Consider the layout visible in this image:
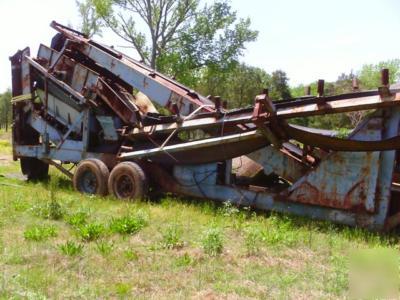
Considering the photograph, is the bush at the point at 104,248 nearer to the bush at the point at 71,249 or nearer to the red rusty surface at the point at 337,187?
the bush at the point at 71,249

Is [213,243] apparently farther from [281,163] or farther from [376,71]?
[376,71]

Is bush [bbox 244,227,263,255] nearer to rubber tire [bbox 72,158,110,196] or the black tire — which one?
rubber tire [bbox 72,158,110,196]

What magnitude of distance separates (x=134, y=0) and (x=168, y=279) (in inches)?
999

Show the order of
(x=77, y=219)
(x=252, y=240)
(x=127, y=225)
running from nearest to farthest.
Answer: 1. (x=252, y=240)
2. (x=127, y=225)
3. (x=77, y=219)

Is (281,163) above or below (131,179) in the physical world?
above

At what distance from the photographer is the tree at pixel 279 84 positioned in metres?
38.6

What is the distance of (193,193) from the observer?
23.5 ft

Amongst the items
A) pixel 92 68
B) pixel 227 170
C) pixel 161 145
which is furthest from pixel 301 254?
pixel 92 68

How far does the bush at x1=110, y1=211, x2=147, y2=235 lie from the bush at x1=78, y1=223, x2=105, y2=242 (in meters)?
0.17

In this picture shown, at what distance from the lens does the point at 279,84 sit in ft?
129

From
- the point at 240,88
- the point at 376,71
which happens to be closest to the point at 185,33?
the point at 240,88

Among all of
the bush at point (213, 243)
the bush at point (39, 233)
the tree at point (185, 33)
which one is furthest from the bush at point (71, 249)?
the tree at point (185, 33)

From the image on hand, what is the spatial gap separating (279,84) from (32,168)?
31564 mm

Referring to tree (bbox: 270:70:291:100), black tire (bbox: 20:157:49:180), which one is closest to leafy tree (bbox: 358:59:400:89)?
tree (bbox: 270:70:291:100)
